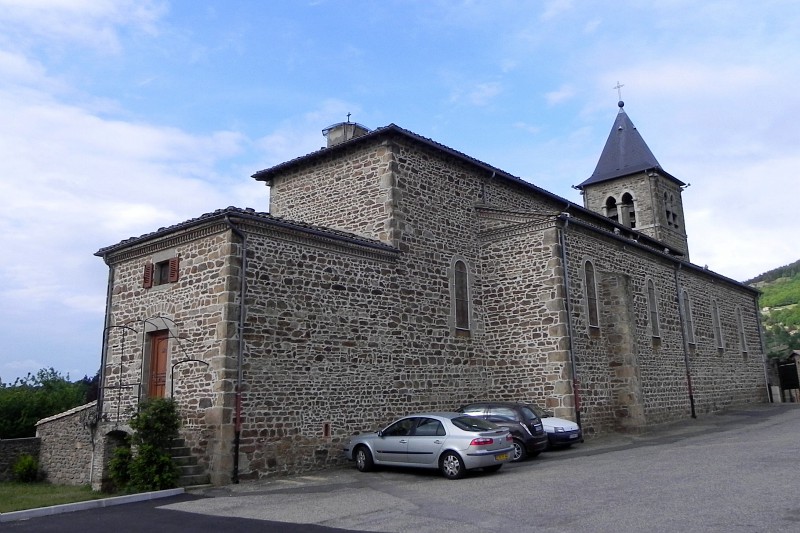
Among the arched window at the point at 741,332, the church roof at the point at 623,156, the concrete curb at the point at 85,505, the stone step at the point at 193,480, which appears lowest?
the concrete curb at the point at 85,505

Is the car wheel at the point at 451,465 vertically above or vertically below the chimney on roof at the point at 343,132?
below

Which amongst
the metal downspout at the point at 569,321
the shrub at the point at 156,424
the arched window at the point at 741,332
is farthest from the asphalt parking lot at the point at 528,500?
the arched window at the point at 741,332

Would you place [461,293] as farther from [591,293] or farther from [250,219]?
[250,219]

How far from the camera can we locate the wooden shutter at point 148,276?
49.7 feet

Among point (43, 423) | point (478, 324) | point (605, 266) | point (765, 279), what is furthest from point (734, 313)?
point (765, 279)

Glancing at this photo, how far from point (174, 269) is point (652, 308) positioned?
16.9m

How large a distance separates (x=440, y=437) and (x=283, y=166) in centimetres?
1139

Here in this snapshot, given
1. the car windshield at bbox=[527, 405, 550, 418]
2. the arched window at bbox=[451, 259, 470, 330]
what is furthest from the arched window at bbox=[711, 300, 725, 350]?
the arched window at bbox=[451, 259, 470, 330]

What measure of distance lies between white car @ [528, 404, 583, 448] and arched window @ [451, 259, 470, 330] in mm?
3452

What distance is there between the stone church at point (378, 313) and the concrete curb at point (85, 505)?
3.64ft

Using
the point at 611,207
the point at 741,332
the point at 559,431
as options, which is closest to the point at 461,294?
the point at 559,431

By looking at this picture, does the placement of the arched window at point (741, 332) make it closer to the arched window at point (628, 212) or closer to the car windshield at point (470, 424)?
the arched window at point (628, 212)

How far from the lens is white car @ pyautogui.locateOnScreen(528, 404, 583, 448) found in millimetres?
15859

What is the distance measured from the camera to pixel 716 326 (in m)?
28.5
